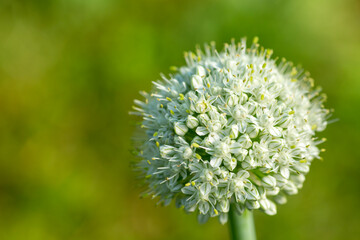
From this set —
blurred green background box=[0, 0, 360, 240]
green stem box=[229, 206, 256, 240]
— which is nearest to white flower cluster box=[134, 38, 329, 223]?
green stem box=[229, 206, 256, 240]

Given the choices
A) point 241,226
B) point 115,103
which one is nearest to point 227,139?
point 241,226

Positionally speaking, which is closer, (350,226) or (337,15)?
(350,226)

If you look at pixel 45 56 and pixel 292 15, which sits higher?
pixel 292 15

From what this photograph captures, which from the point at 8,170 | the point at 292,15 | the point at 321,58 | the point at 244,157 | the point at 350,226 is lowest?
the point at 350,226

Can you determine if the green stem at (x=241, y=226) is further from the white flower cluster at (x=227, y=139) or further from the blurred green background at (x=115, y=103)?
the blurred green background at (x=115, y=103)

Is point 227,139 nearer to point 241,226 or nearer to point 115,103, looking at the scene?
point 241,226

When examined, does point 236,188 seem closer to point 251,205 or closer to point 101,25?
point 251,205

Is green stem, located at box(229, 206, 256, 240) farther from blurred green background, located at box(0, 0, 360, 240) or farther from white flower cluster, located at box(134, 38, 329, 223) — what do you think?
blurred green background, located at box(0, 0, 360, 240)

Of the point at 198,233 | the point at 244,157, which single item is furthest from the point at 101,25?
the point at 244,157
